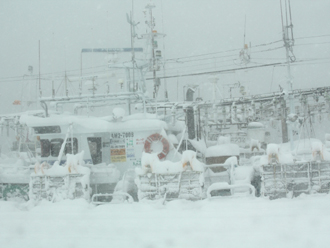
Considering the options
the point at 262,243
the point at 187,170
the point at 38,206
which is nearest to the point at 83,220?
the point at 38,206

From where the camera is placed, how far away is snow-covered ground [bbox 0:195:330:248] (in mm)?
4965

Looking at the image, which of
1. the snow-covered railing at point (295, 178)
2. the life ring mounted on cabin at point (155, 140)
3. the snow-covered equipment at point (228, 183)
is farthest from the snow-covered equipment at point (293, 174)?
the life ring mounted on cabin at point (155, 140)

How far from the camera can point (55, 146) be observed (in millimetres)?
10477

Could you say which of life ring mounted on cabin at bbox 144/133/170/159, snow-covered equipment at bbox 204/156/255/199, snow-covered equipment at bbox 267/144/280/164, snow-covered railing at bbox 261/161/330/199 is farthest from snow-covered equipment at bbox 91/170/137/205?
snow-covered equipment at bbox 267/144/280/164

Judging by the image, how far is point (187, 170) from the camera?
7.60 metres

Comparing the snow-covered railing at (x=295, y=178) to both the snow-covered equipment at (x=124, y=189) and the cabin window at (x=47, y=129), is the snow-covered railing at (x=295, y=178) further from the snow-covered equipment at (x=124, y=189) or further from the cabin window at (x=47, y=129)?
the cabin window at (x=47, y=129)

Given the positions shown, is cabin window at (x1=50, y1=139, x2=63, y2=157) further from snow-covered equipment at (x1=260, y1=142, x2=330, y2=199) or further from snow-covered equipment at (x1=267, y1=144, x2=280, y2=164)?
snow-covered equipment at (x1=267, y1=144, x2=280, y2=164)

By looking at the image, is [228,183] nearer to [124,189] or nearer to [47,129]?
[124,189]

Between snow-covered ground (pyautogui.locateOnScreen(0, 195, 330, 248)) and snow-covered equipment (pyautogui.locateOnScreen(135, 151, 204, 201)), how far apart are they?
281 millimetres

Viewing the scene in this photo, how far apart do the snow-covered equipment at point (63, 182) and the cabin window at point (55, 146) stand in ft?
6.75

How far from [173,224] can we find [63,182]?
11.8ft

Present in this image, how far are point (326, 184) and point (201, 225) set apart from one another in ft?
11.0

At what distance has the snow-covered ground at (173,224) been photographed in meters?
4.96

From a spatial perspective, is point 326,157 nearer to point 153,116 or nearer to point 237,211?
point 237,211
